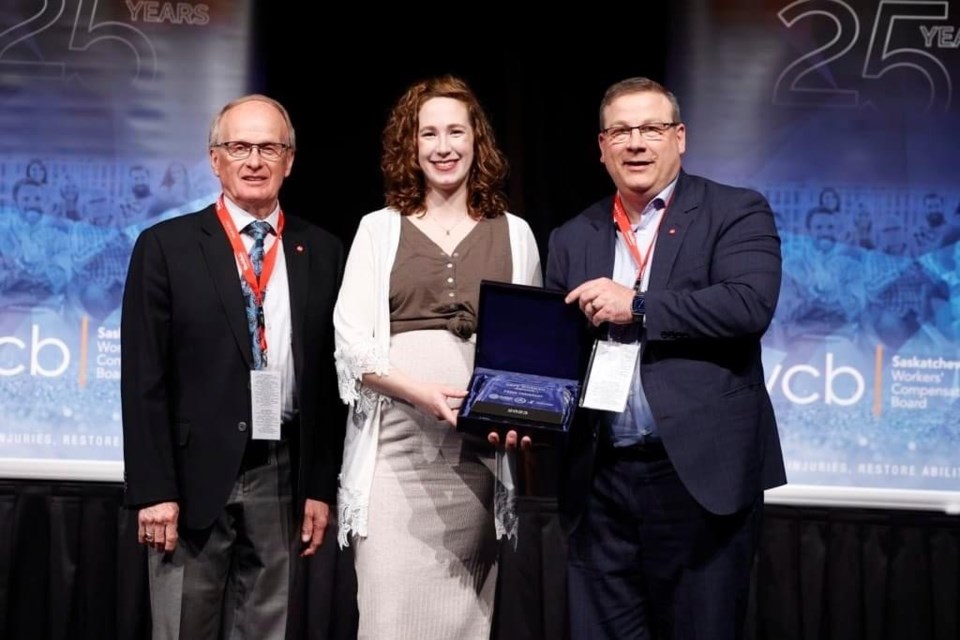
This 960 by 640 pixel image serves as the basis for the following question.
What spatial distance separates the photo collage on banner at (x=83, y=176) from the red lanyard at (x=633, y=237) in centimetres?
206

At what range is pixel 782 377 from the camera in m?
4.32

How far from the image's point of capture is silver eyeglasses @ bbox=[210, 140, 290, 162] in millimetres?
3004

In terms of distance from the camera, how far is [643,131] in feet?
9.27

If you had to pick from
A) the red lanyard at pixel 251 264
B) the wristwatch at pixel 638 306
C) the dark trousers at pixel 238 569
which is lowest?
the dark trousers at pixel 238 569

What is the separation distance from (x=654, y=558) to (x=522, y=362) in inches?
22.7

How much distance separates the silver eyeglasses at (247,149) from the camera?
300 centimetres

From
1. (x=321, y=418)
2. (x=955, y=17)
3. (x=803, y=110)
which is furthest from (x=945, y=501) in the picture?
(x=321, y=418)

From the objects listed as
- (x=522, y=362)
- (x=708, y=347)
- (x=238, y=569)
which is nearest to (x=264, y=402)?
(x=238, y=569)

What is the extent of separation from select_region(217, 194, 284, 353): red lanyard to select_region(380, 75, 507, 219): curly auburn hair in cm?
35

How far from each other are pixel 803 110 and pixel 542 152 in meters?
1.00

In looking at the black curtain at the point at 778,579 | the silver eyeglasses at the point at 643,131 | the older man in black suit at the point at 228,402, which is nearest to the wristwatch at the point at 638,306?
the silver eyeglasses at the point at 643,131

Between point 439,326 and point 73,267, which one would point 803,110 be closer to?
point 439,326

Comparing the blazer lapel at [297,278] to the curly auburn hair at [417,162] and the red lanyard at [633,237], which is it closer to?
the curly auburn hair at [417,162]

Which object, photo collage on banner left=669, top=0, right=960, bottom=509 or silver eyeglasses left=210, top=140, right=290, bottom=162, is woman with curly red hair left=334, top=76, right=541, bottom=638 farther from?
photo collage on banner left=669, top=0, right=960, bottom=509
